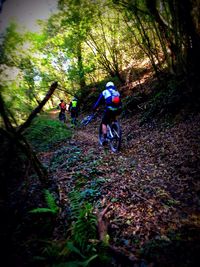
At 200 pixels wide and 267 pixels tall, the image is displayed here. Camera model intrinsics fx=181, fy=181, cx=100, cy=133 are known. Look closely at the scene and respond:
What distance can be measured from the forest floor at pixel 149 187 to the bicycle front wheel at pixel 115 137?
12.2 inches

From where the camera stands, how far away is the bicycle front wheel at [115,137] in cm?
709

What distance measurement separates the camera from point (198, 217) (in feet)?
10.4

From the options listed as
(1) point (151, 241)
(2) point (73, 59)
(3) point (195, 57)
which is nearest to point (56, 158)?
(1) point (151, 241)

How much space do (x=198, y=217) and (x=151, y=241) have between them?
37.8 inches

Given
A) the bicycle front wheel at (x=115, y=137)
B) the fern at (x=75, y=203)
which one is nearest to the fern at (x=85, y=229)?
the fern at (x=75, y=203)

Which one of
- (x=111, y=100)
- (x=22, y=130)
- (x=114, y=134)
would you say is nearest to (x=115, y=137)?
(x=114, y=134)

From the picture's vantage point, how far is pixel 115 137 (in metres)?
7.41

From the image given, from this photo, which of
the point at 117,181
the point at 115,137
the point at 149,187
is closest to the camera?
the point at 149,187

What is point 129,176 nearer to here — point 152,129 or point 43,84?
point 152,129

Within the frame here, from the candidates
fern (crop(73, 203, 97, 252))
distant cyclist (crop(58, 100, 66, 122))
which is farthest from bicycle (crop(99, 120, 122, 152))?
distant cyclist (crop(58, 100, 66, 122))

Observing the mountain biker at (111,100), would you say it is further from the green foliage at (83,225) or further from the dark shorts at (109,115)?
the green foliage at (83,225)

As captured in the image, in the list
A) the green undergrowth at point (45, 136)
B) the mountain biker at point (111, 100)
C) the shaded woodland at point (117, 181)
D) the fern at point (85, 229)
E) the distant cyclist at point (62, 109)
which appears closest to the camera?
the shaded woodland at point (117, 181)

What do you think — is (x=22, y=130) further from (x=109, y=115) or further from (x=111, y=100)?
(x=109, y=115)

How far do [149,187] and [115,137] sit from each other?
3.34m
